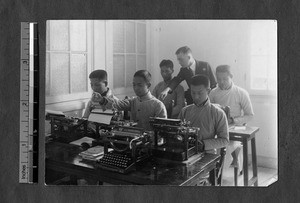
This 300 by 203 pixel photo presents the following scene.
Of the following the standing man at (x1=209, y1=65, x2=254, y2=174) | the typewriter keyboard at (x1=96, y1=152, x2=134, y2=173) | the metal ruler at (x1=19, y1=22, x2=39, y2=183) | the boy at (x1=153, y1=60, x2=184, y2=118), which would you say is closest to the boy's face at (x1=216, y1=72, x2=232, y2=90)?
the standing man at (x1=209, y1=65, x2=254, y2=174)

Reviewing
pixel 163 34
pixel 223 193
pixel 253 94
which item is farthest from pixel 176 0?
pixel 223 193

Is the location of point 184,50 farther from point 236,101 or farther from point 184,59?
point 236,101

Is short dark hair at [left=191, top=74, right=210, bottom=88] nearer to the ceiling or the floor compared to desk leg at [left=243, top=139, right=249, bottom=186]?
nearer to the ceiling

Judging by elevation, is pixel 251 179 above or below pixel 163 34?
below

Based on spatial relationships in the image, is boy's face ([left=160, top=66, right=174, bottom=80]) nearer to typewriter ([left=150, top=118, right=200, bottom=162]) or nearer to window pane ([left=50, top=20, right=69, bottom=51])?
typewriter ([left=150, top=118, right=200, bottom=162])

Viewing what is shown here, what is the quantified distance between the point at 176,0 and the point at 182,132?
354 mm

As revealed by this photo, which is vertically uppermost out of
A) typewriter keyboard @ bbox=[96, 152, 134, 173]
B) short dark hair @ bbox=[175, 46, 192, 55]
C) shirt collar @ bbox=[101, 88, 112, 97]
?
short dark hair @ bbox=[175, 46, 192, 55]

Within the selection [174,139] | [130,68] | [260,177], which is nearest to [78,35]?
[130,68]

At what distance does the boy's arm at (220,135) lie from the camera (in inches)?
38.5

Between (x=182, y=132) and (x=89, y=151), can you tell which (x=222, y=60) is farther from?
(x=89, y=151)

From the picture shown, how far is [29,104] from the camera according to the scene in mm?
1007

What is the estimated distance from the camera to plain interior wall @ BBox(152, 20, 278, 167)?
964 millimetres

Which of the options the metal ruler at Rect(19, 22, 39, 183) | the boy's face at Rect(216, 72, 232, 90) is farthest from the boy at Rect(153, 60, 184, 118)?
the metal ruler at Rect(19, 22, 39, 183)

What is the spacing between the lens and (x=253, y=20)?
0.97 meters
